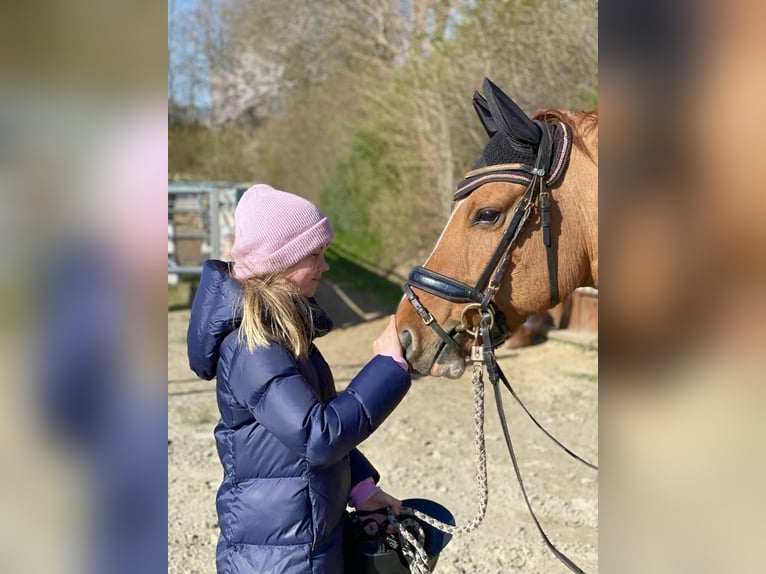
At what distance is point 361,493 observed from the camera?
78.5 inches

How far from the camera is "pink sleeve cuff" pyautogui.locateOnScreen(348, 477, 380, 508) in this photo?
1980 millimetres

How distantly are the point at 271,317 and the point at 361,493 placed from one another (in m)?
0.62

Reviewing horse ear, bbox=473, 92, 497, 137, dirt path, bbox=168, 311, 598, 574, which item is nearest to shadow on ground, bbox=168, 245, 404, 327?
dirt path, bbox=168, 311, 598, 574

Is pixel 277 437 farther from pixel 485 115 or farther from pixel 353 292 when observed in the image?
pixel 353 292

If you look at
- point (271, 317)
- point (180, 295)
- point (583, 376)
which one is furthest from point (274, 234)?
point (180, 295)

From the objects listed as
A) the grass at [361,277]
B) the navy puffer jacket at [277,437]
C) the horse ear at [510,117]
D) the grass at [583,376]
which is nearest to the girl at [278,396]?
the navy puffer jacket at [277,437]

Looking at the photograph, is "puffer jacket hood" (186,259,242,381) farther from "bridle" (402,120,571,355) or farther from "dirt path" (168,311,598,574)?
"dirt path" (168,311,598,574)

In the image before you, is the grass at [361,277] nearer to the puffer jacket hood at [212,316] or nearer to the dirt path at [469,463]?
the dirt path at [469,463]

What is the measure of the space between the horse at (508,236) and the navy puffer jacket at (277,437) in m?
0.43

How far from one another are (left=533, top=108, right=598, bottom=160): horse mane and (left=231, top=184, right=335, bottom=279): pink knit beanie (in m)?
0.80
